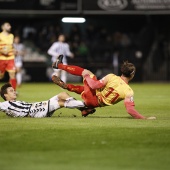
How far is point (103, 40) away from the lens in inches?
1355

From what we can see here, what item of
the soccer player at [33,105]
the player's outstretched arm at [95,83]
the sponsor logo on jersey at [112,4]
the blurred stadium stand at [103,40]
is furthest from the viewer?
the blurred stadium stand at [103,40]

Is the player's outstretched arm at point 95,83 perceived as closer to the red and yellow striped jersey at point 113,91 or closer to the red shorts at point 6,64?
the red and yellow striped jersey at point 113,91

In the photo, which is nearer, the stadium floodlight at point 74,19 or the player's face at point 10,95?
the player's face at point 10,95

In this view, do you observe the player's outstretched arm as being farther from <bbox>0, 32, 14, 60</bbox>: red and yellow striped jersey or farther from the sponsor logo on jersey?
the sponsor logo on jersey

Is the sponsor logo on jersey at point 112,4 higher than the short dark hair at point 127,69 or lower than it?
higher

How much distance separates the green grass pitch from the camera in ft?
27.6

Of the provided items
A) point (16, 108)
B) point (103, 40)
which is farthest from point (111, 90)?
point (103, 40)

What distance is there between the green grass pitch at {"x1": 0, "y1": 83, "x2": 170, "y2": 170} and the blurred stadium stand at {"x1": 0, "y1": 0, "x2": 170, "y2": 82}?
18.9m

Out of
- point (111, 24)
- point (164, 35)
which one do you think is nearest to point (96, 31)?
point (111, 24)

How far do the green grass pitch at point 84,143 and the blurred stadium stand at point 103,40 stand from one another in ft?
61.9

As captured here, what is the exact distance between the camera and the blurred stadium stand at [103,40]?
33.3m

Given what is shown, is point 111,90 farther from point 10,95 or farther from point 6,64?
point 6,64

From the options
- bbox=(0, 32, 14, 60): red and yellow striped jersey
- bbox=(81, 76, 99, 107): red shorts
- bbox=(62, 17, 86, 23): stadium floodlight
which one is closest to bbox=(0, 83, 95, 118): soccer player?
bbox=(81, 76, 99, 107): red shorts

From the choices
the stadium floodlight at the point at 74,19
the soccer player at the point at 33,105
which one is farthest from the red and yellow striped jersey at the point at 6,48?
the stadium floodlight at the point at 74,19
